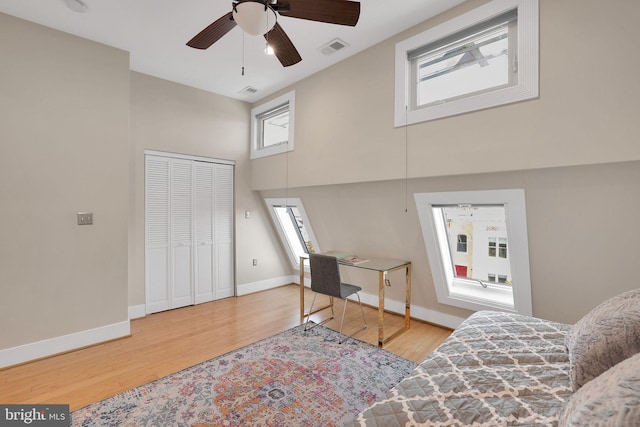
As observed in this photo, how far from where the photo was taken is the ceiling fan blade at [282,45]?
186cm

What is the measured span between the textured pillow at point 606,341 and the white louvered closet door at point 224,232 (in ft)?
13.7

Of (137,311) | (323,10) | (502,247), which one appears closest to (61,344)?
(137,311)

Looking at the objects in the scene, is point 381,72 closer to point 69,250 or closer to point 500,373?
point 500,373

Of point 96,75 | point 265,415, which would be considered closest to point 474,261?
point 265,415

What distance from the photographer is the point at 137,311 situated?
12.3 feet

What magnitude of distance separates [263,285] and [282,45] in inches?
152

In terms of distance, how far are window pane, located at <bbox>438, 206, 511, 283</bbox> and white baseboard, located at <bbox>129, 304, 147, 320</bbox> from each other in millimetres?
3830

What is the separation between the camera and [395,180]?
3.09m

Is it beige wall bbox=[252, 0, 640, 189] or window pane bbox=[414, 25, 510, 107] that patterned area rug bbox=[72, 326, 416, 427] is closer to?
beige wall bbox=[252, 0, 640, 189]

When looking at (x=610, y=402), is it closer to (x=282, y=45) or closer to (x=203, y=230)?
(x=282, y=45)

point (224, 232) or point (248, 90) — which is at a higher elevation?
point (248, 90)

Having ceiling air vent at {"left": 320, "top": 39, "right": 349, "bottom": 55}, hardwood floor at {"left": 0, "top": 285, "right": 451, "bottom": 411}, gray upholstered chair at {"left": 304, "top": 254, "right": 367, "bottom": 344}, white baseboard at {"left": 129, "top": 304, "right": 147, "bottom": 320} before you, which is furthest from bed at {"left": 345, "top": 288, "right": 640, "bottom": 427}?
white baseboard at {"left": 129, "top": 304, "right": 147, "bottom": 320}

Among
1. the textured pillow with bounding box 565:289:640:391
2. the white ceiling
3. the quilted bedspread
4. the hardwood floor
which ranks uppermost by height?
the white ceiling

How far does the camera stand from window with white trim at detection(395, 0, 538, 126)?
2.13 m
